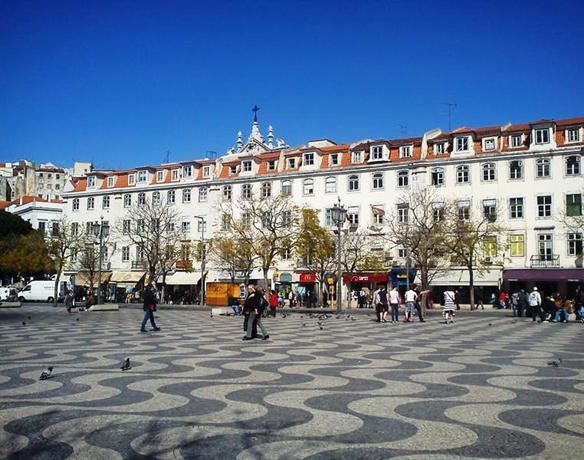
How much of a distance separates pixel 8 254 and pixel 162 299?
56.9ft

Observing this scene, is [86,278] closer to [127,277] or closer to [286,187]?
[127,277]

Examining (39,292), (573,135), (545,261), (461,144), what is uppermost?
(461,144)

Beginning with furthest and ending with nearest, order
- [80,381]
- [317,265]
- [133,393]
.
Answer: [317,265] → [80,381] → [133,393]

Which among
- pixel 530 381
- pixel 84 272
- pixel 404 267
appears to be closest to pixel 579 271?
pixel 404 267

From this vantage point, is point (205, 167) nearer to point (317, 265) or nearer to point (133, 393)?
point (317, 265)

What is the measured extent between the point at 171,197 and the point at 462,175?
2844 cm

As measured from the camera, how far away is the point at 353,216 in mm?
52656

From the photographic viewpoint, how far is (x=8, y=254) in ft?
201

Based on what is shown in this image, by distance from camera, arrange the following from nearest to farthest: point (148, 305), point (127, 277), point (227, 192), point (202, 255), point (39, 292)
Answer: point (148, 305) < point (202, 255) < point (39, 292) < point (227, 192) < point (127, 277)

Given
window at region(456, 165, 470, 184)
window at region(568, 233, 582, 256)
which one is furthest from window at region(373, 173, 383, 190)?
window at region(568, 233, 582, 256)

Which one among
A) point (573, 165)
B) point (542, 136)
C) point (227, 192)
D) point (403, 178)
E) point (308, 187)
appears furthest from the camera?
point (227, 192)

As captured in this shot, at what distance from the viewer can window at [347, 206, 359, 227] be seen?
52.4 m

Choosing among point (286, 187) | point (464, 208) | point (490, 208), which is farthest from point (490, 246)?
point (286, 187)

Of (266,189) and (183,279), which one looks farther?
(183,279)
